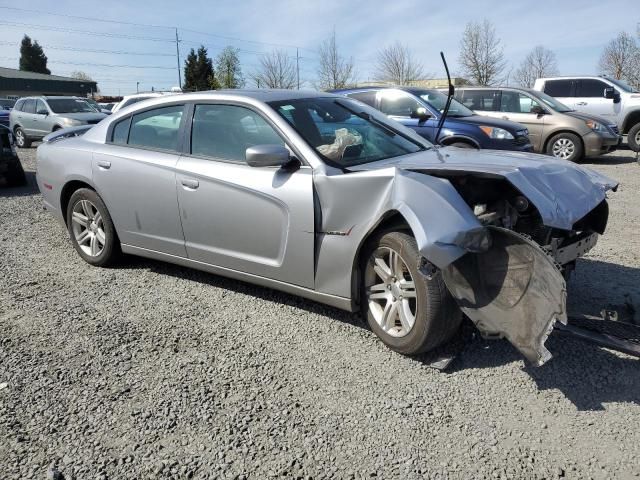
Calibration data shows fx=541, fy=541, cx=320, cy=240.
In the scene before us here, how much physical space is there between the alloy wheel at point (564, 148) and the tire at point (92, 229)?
33.4ft

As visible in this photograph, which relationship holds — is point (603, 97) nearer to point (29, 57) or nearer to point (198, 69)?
point (198, 69)

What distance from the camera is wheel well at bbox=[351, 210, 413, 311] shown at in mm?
3170

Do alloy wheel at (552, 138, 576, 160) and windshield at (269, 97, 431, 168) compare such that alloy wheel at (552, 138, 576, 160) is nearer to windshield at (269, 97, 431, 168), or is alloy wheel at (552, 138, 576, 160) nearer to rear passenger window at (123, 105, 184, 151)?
windshield at (269, 97, 431, 168)

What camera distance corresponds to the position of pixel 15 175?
388 inches

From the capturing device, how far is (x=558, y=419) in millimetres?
2686

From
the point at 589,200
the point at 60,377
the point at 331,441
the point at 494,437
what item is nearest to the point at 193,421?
the point at 331,441

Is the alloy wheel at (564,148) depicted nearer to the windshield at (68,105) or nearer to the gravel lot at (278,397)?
the gravel lot at (278,397)

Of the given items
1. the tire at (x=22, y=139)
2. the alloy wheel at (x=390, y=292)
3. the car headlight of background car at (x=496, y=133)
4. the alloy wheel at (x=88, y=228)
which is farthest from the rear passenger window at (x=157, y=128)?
the tire at (x=22, y=139)

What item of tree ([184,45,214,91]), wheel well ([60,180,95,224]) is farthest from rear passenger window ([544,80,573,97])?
tree ([184,45,214,91])

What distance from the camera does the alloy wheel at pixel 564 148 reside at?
11867 millimetres

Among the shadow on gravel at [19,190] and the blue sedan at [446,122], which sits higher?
the blue sedan at [446,122]

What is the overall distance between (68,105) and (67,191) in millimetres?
13147

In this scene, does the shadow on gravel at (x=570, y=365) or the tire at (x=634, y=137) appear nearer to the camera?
the shadow on gravel at (x=570, y=365)

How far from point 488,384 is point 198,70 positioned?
2534 inches
